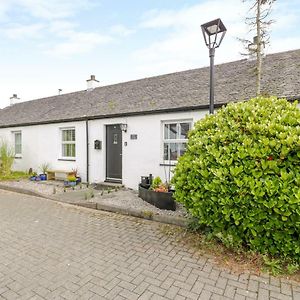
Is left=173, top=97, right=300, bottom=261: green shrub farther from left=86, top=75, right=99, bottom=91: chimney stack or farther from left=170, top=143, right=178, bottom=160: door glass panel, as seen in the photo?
left=86, top=75, right=99, bottom=91: chimney stack

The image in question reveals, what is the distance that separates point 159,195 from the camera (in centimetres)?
596

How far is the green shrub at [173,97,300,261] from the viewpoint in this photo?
303 centimetres

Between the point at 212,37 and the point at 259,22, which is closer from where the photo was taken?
the point at 212,37

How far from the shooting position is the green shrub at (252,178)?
3027 mm

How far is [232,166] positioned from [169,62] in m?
11.7

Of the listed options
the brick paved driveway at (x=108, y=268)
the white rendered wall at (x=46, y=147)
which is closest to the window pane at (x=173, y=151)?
the brick paved driveway at (x=108, y=268)

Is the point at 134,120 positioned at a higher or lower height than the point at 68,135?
higher

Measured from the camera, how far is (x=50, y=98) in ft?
50.2

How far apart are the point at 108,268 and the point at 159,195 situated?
293 cm

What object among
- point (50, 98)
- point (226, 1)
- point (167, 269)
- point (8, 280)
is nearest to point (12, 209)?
point (8, 280)

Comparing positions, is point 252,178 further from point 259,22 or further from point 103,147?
point 103,147

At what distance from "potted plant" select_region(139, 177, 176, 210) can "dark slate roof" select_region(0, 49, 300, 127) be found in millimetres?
2739

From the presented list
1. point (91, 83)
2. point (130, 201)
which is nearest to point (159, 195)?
point (130, 201)

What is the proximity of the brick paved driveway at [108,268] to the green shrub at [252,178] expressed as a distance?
61cm
